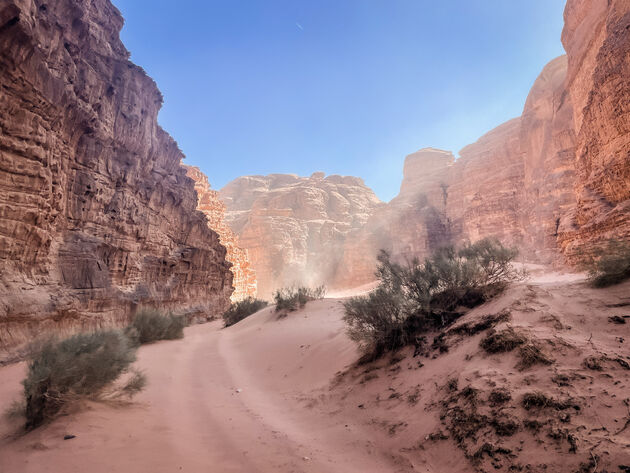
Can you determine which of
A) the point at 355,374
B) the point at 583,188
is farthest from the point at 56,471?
the point at 583,188

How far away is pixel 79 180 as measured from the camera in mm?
11188

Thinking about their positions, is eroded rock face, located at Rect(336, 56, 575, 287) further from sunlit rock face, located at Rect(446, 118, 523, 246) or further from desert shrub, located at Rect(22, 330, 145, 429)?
desert shrub, located at Rect(22, 330, 145, 429)

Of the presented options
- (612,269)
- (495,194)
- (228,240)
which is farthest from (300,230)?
(612,269)

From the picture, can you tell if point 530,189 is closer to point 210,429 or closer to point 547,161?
point 547,161

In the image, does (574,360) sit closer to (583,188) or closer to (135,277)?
(583,188)

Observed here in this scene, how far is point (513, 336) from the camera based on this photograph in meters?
3.06

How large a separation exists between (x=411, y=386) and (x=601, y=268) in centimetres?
300

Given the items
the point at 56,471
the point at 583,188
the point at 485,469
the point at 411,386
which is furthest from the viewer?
the point at 583,188

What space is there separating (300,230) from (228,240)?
60.5 feet

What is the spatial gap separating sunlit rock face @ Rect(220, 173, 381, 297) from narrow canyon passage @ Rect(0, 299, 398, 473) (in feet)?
135

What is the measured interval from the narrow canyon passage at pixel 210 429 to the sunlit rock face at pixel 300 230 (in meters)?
41.1

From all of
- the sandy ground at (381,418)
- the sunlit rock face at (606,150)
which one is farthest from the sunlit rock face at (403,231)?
the sandy ground at (381,418)

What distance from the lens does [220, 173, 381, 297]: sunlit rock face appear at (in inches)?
1984

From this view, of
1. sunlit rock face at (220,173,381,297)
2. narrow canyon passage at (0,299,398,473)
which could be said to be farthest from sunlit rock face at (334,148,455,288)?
narrow canyon passage at (0,299,398,473)
